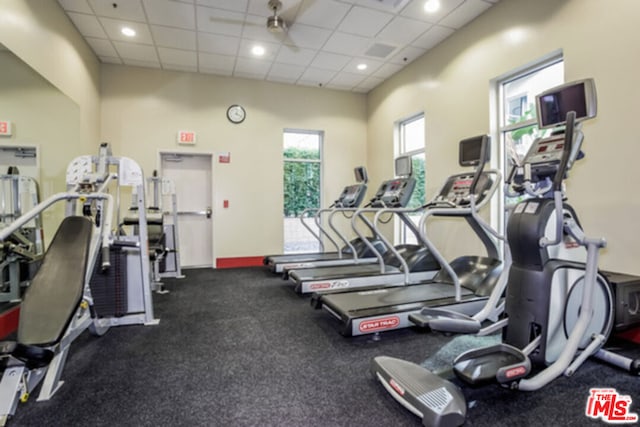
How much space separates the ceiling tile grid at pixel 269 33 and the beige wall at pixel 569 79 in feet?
1.39

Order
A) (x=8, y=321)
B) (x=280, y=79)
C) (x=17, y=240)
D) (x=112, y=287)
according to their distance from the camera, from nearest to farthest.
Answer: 1. (x=8, y=321)
2. (x=112, y=287)
3. (x=17, y=240)
4. (x=280, y=79)

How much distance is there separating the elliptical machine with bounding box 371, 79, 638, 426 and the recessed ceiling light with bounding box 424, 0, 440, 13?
2562mm

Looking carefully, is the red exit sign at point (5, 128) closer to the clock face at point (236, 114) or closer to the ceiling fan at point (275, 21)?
the ceiling fan at point (275, 21)

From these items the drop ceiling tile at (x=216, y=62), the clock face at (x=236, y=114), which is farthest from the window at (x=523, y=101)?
the clock face at (x=236, y=114)

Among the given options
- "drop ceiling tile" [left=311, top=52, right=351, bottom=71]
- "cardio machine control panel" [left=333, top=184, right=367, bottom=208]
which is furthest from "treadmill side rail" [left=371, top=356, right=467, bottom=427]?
"drop ceiling tile" [left=311, top=52, right=351, bottom=71]

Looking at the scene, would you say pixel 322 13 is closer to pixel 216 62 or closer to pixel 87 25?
pixel 216 62

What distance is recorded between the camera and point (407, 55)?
5617mm

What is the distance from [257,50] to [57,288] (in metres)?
4.66

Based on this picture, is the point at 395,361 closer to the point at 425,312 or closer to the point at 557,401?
the point at 425,312

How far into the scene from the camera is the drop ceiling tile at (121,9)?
4.15 m

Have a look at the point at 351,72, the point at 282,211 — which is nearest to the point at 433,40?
the point at 351,72

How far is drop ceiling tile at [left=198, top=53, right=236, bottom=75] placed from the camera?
18.6 feet

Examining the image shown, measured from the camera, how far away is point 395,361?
7.08ft

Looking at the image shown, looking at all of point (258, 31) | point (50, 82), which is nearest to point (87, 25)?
point (50, 82)
